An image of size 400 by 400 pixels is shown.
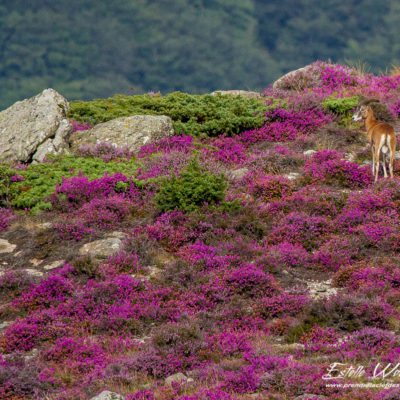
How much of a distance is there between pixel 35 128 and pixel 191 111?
23.6 ft

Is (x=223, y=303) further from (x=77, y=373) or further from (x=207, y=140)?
(x=207, y=140)

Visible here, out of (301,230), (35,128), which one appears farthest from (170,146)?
(301,230)

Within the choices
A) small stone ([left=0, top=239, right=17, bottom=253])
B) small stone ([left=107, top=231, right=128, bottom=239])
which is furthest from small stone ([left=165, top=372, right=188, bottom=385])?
small stone ([left=0, top=239, right=17, bottom=253])

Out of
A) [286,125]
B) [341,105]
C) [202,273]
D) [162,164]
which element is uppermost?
[341,105]

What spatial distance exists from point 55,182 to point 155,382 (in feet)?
37.3

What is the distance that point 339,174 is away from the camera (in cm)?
1681

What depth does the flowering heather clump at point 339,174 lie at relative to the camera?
16.5 metres

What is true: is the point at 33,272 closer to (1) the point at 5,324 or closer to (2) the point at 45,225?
(1) the point at 5,324

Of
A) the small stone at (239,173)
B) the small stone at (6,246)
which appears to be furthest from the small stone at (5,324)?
the small stone at (239,173)

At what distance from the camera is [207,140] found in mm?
21797

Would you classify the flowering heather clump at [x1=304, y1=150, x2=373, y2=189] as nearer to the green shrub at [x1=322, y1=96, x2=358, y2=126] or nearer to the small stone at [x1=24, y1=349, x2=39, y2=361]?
the green shrub at [x1=322, y1=96, x2=358, y2=126]

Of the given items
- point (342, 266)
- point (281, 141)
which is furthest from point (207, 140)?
point (342, 266)

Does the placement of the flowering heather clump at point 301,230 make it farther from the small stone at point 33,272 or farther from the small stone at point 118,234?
the small stone at point 33,272

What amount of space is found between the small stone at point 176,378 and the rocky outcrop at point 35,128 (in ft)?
49.0
